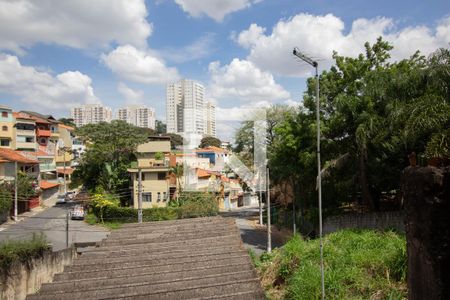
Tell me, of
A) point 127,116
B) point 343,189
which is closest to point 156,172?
point 343,189

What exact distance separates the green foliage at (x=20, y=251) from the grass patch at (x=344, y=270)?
7329mm

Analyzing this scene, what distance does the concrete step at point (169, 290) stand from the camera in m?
6.36

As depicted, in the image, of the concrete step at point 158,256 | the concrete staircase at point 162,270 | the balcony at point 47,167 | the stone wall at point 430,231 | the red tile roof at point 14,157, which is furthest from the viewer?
the balcony at point 47,167

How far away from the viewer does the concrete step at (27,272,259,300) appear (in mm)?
6355

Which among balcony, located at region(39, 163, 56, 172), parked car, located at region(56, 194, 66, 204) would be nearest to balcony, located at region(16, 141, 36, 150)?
balcony, located at region(39, 163, 56, 172)

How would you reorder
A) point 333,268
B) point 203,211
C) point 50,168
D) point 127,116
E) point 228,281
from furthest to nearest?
point 127,116, point 50,168, point 203,211, point 333,268, point 228,281

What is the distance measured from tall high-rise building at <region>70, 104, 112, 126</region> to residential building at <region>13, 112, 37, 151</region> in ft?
173

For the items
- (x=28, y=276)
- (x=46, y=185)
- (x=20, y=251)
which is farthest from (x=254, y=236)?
(x=46, y=185)

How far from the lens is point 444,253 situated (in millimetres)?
2596

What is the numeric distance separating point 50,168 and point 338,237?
3852cm

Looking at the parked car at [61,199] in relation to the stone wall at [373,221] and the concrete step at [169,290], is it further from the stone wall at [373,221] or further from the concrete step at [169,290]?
the concrete step at [169,290]

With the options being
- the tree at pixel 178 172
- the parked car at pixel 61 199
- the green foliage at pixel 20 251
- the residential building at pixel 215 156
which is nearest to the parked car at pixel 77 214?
the tree at pixel 178 172

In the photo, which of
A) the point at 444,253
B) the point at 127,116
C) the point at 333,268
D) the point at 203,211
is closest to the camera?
the point at 444,253

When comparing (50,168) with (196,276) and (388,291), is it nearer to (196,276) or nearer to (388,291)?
(196,276)
